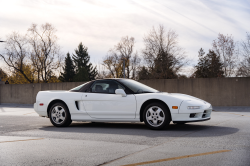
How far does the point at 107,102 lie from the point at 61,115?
161 cm

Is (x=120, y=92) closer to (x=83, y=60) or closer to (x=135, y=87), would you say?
(x=135, y=87)

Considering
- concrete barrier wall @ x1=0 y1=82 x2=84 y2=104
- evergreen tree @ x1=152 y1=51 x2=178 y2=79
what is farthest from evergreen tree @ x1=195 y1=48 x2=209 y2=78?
concrete barrier wall @ x1=0 y1=82 x2=84 y2=104

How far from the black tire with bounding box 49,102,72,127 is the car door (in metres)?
0.68

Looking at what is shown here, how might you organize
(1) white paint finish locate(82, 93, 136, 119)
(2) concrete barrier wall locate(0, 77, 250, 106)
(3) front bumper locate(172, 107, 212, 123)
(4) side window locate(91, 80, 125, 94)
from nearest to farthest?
(3) front bumper locate(172, 107, 212, 123) < (1) white paint finish locate(82, 93, 136, 119) < (4) side window locate(91, 80, 125, 94) < (2) concrete barrier wall locate(0, 77, 250, 106)

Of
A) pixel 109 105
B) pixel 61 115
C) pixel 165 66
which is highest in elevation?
pixel 165 66

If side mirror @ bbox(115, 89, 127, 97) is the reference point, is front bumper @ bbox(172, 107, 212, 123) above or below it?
below

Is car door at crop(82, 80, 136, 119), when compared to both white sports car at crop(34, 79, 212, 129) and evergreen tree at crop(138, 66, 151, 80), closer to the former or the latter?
white sports car at crop(34, 79, 212, 129)

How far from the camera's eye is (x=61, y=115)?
863 centimetres

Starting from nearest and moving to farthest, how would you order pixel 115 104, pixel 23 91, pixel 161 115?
pixel 161 115 → pixel 115 104 → pixel 23 91

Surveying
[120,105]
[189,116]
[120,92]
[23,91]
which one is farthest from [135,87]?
[23,91]

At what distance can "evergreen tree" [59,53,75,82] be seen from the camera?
7394 centimetres

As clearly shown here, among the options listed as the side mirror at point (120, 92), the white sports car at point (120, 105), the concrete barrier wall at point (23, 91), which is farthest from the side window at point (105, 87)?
the concrete barrier wall at point (23, 91)

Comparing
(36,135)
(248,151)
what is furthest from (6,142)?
(248,151)

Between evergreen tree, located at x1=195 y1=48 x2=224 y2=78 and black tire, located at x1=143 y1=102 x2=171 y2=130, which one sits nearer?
black tire, located at x1=143 y1=102 x2=171 y2=130
